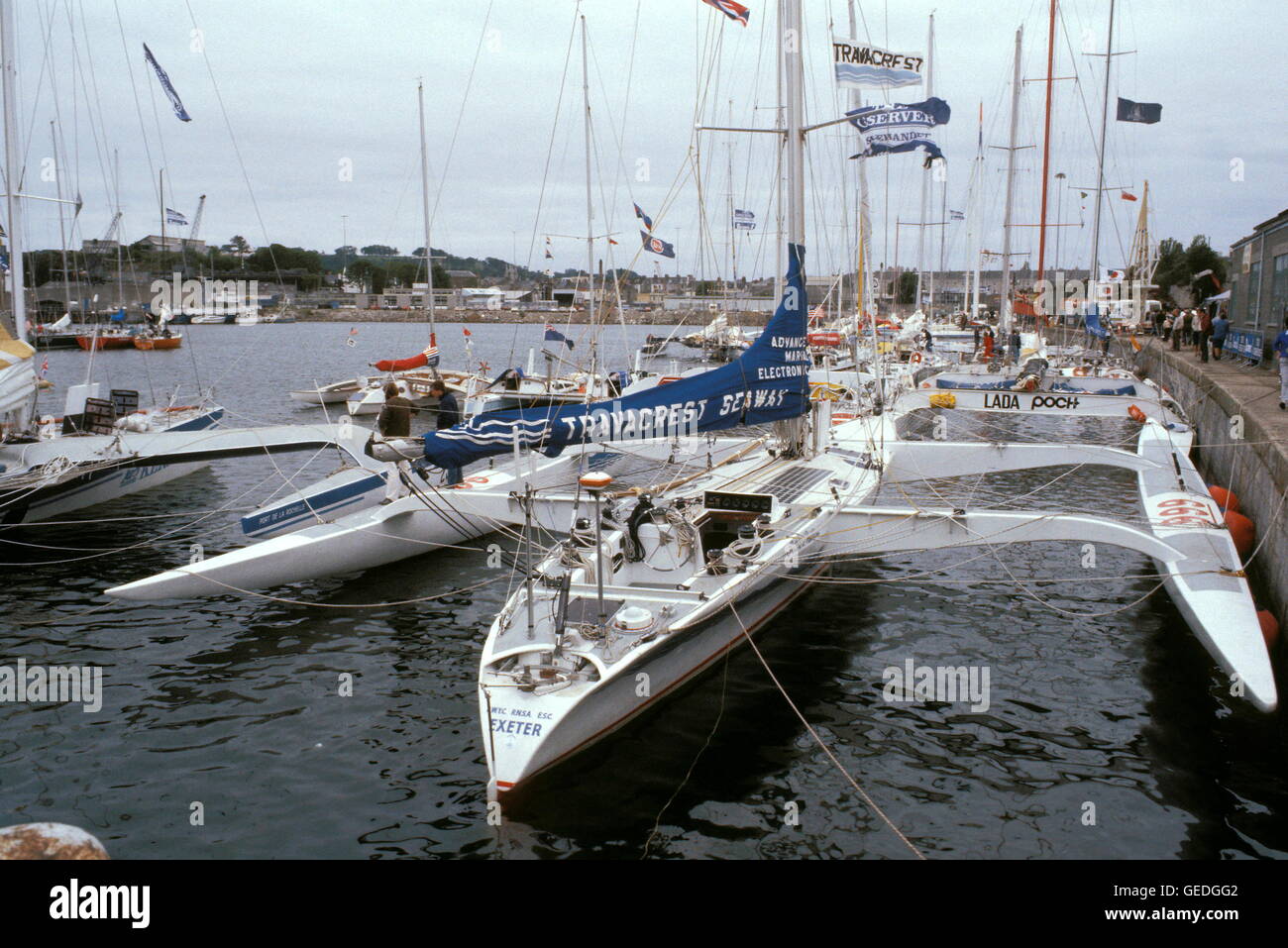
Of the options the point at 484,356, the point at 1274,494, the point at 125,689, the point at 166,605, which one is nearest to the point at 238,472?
the point at 166,605

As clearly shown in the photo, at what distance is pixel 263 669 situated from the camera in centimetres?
854

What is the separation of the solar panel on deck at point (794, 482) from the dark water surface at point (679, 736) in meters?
1.30

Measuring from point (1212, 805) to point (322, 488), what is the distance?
9.95 meters

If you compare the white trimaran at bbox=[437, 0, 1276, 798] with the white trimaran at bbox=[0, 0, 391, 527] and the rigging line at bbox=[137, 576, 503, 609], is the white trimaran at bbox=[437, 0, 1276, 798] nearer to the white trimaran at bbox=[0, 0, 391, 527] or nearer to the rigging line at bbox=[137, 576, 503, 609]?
the rigging line at bbox=[137, 576, 503, 609]

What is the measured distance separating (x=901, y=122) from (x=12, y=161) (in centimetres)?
1197

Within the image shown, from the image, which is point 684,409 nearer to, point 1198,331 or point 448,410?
point 448,410

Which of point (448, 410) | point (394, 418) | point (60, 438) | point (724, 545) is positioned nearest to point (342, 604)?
point (394, 418)

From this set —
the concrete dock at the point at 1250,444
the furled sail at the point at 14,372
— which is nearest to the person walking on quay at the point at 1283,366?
the concrete dock at the point at 1250,444

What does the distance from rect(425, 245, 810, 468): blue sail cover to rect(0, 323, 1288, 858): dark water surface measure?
231 cm

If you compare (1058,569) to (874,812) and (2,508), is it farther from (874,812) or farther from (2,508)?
(2,508)

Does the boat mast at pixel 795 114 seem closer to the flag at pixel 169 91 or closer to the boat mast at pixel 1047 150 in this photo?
the flag at pixel 169 91

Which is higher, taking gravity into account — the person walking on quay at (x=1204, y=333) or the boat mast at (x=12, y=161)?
the boat mast at (x=12, y=161)

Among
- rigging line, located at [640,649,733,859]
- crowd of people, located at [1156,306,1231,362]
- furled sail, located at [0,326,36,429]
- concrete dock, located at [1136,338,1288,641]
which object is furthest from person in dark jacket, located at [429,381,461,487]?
crowd of people, located at [1156,306,1231,362]

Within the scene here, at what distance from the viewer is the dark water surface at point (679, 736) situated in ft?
19.3
